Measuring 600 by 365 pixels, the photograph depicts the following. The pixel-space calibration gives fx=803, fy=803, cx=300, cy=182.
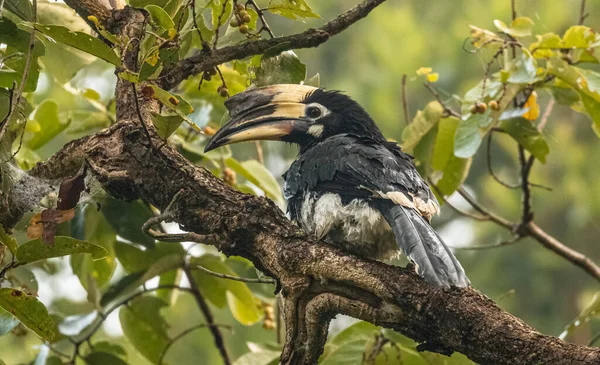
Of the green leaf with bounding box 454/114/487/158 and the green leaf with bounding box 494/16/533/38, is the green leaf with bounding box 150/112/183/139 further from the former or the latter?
the green leaf with bounding box 494/16/533/38

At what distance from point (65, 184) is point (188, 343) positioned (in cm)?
548

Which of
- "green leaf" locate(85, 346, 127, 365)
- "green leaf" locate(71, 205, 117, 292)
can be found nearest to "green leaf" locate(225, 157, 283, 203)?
"green leaf" locate(71, 205, 117, 292)

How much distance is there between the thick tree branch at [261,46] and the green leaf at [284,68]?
134 millimetres

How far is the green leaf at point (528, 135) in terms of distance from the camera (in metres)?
2.95

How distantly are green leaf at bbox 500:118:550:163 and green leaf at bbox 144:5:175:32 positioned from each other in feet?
4.76

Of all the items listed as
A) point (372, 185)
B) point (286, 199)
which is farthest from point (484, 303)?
point (286, 199)

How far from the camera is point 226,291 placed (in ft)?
10.5

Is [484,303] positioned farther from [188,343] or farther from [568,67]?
[188,343]

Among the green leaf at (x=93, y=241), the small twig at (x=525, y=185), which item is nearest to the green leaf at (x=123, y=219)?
the green leaf at (x=93, y=241)

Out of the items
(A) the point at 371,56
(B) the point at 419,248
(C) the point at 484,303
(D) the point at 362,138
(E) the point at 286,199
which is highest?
(A) the point at 371,56

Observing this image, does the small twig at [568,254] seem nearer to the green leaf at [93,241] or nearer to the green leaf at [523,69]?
the green leaf at [523,69]

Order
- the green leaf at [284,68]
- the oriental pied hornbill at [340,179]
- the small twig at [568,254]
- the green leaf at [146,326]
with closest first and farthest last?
1. the oriental pied hornbill at [340,179]
2. the green leaf at [284,68]
3. the green leaf at [146,326]
4. the small twig at [568,254]

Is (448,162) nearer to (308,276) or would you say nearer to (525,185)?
(525,185)

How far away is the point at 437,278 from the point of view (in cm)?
188
